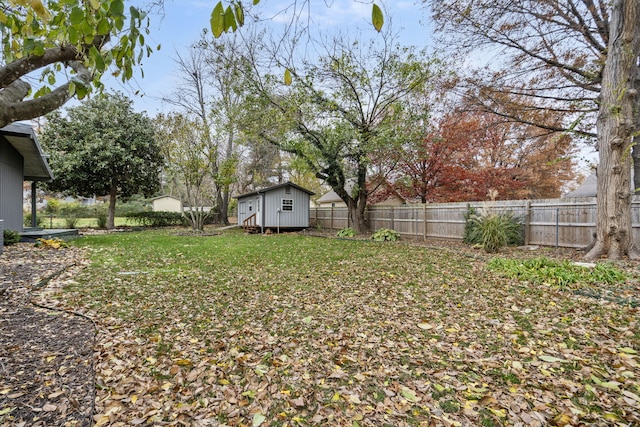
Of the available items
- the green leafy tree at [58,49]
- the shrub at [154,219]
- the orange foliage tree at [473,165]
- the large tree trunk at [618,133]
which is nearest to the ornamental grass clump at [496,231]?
the large tree trunk at [618,133]

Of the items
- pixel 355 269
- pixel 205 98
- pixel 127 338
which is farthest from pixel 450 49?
pixel 205 98

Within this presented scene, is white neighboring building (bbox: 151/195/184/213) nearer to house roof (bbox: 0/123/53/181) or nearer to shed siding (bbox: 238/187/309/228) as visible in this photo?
shed siding (bbox: 238/187/309/228)

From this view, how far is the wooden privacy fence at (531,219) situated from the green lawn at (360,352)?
4.40 metres

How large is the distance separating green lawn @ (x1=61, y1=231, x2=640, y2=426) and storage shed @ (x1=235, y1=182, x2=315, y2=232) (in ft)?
36.0

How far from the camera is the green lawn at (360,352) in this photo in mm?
2070

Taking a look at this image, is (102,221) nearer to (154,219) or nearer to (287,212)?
(154,219)

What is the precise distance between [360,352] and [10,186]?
40.1 feet

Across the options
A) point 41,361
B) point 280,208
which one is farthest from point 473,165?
point 41,361

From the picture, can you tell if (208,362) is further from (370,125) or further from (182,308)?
(370,125)

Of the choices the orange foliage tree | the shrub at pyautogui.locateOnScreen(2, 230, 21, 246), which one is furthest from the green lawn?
the orange foliage tree

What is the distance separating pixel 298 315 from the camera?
375cm

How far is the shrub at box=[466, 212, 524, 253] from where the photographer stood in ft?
24.5

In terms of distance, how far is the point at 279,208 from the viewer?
53.4 ft

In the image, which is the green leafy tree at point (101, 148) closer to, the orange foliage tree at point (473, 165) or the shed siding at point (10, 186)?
the shed siding at point (10, 186)
